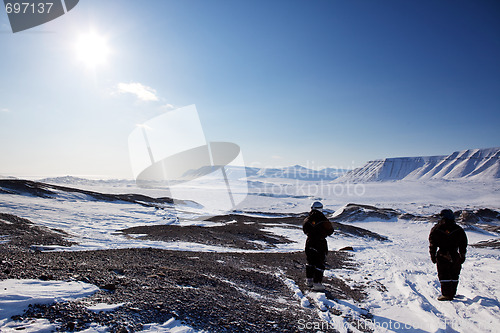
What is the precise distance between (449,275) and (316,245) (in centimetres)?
304

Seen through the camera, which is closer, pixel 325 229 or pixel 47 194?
pixel 325 229

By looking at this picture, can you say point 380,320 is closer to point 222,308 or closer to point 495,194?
point 222,308

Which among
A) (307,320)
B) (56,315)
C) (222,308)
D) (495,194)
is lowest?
(495,194)

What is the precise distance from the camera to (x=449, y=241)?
20.0 feet

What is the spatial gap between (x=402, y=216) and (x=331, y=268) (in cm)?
5463

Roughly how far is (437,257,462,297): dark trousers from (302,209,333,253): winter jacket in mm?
2678

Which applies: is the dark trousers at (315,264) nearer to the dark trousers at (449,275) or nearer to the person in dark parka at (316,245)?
the person in dark parka at (316,245)

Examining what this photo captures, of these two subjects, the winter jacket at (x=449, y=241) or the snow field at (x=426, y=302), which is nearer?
the snow field at (x=426, y=302)

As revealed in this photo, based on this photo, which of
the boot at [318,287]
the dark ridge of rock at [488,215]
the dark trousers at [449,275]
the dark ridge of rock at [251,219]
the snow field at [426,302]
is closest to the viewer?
the snow field at [426,302]

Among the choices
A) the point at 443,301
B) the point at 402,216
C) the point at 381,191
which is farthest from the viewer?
the point at 381,191

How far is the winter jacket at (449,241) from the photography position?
19.7 feet

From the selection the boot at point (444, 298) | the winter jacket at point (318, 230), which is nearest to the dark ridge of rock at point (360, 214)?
the boot at point (444, 298)

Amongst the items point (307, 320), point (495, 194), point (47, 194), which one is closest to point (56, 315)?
point (307, 320)

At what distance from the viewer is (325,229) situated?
638cm
